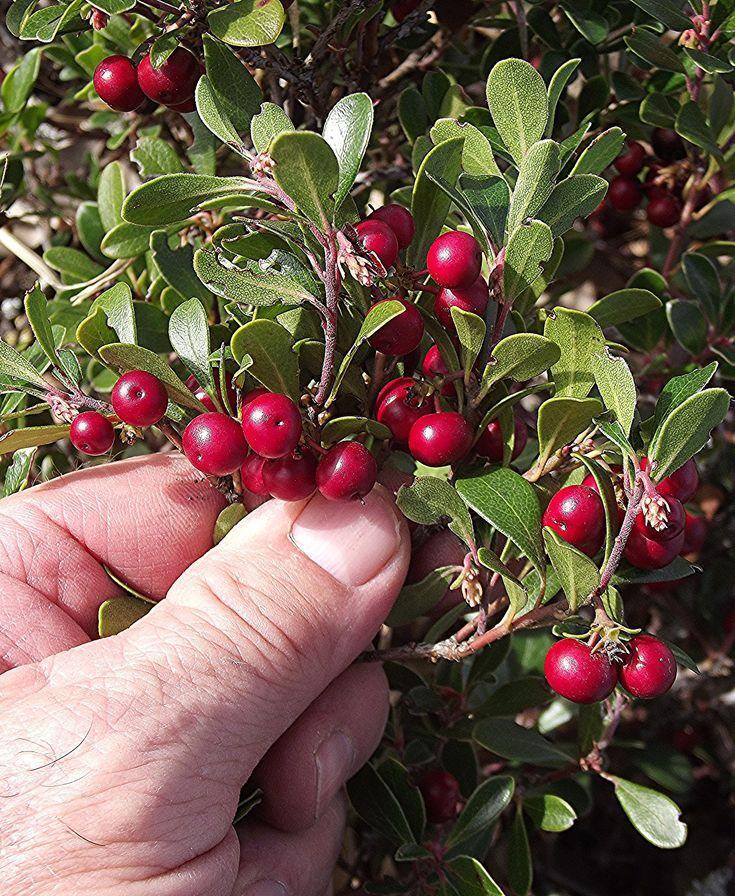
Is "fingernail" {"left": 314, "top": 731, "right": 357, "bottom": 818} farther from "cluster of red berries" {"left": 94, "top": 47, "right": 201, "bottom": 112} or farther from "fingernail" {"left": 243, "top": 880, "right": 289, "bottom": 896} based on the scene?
"cluster of red berries" {"left": 94, "top": 47, "right": 201, "bottom": 112}

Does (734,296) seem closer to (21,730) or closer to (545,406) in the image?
(545,406)

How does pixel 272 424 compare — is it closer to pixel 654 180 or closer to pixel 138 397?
pixel 138 397

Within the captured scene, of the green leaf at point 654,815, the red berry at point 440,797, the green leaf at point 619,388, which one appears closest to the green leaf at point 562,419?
the green leaf at point 619,388

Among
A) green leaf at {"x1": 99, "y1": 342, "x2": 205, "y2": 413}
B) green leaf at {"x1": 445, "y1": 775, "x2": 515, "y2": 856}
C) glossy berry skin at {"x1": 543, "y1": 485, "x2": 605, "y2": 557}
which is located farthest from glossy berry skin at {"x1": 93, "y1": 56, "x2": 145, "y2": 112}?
green leaf at {"x1": 445, "y1": 775, "x2": 515, "y2": 856}

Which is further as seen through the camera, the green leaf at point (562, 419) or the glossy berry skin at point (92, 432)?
the glossy berry skin at point (92, 432)

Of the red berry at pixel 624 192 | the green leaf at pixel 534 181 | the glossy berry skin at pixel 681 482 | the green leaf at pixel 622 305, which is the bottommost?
the glossy berry skin at pixel 681 482

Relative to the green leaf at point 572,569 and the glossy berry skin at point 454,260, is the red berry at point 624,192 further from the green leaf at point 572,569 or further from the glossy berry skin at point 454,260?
the green leaf at point 572,569

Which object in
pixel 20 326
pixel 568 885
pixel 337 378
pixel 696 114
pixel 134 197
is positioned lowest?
pixel 568 885

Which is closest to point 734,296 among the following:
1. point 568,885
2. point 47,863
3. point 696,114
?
point 696,114
